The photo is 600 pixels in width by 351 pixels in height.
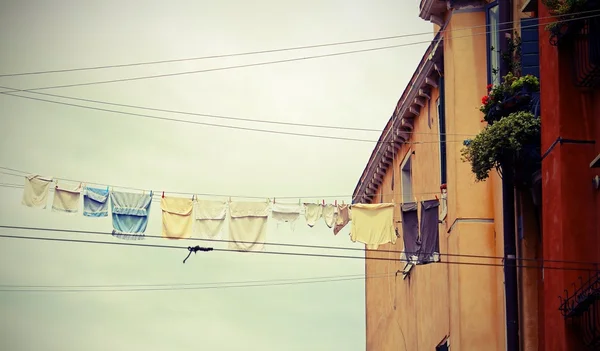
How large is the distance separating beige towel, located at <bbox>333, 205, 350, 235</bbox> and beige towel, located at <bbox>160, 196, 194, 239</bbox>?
124 inches

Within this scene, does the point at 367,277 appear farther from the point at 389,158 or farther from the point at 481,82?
the point at 481,82

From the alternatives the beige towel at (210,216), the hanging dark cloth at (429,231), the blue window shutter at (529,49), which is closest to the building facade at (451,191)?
the hanging dark cloth at (429,231)

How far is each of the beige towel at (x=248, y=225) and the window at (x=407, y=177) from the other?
6.10 metres

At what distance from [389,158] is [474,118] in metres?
8.91

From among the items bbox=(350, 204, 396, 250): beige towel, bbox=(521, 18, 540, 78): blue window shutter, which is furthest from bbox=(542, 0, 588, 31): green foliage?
bbox=(350, 204, 396, 250): beige towel

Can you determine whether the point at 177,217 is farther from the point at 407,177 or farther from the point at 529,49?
the point at 407,177

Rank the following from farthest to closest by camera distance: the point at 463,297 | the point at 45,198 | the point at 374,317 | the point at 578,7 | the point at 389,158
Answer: the point at 374,317, the point at 389,158, the point at 45,198, the point at 463,297, the point at 578,7

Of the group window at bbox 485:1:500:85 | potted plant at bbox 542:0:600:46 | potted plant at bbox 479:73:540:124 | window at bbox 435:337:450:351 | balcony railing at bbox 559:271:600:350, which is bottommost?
window at bbox 435:337:450:351

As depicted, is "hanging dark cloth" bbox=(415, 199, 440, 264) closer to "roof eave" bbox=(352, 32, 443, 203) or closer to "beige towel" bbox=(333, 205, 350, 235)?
"beige towel" bbox=(333, 205, 350, 235)

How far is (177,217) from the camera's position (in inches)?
883

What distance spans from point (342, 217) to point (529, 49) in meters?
6.05

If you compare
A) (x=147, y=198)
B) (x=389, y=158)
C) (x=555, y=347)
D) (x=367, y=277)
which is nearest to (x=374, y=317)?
(x=367, y=277)

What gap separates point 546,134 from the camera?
647 inches

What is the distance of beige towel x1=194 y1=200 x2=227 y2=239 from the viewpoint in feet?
73.4
